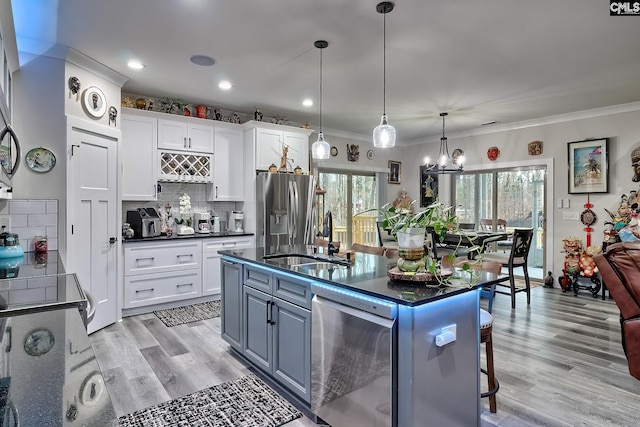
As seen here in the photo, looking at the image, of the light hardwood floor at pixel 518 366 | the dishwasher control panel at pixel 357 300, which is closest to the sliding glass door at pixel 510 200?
the light hardwood floor at pixel 518 366

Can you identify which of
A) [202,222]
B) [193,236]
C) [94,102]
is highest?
[94,102]

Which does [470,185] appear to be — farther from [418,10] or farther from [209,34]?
[209,34]

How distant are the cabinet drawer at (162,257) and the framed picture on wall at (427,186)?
450 cm

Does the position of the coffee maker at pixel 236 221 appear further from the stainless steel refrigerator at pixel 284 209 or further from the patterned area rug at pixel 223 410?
the patterned area rug at pixel 223 410

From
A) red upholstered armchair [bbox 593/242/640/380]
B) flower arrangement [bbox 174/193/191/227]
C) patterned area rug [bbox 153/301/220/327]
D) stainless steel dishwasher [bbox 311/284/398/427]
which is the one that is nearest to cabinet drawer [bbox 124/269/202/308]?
patterned area rug [bbox 153/301/220/327]

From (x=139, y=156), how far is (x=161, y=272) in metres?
1.40

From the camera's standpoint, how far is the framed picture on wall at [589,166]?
505 centimetres

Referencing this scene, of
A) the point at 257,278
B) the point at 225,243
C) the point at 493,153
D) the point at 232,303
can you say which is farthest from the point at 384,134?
the point at 493,153

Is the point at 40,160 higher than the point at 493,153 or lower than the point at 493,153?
lower

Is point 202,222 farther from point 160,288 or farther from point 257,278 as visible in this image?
point 257,278

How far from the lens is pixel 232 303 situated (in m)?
3.03

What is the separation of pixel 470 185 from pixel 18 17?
6.50 m

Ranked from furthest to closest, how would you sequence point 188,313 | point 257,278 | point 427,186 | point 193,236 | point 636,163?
1. point 427,186
2. point 636,163
3. point 193,236
4. point 188,313
5. point 257,278

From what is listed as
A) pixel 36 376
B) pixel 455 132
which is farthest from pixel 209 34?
pixel 455 132
